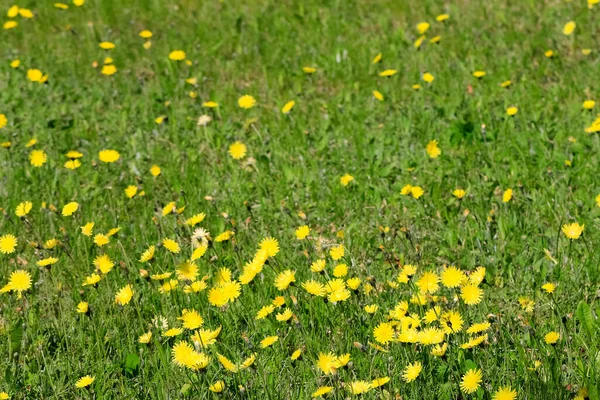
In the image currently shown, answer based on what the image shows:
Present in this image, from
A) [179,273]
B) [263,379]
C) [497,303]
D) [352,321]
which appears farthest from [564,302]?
[179,273]

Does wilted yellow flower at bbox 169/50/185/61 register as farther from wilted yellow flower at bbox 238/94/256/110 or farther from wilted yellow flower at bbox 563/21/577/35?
wilted yellow flower at bbox 563/21/577/35

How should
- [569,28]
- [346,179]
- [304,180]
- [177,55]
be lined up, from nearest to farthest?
[346,179] → [304,180] → [569,28] → [177,55]

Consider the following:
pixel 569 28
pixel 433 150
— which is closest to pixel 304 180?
pixel 433 150

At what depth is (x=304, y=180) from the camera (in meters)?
4.22

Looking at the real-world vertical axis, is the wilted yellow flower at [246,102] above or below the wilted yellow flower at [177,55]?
above

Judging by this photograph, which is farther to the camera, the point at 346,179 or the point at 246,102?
the point at 246,102

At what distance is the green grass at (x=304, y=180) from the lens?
9.57ft

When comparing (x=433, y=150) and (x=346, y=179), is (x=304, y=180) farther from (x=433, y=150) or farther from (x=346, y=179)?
(x=433, y=150)

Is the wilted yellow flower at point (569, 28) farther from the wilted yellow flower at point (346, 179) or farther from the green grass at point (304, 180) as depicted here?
the wilted yellow flower at point (346, 179)

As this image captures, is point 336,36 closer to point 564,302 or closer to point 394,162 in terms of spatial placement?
point 394,162

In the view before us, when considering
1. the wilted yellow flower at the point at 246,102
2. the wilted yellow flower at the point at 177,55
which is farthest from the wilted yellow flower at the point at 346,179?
the wilted yellow flower at the point at 177,55

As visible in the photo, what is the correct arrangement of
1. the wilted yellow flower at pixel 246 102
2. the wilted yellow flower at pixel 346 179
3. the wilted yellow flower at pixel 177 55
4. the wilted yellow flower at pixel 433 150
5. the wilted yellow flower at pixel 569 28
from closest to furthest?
the wilted yellow flower at pixel 346 179
the wilted yellow flower at pixel 433 150
the wilted yellow flower at pixel 246 102
the wilted yellow flower at pixel 569 28
the wilted yellow flower at pixel 177 55

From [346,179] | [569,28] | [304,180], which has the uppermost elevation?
[569,28]

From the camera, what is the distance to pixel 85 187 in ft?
14.2
